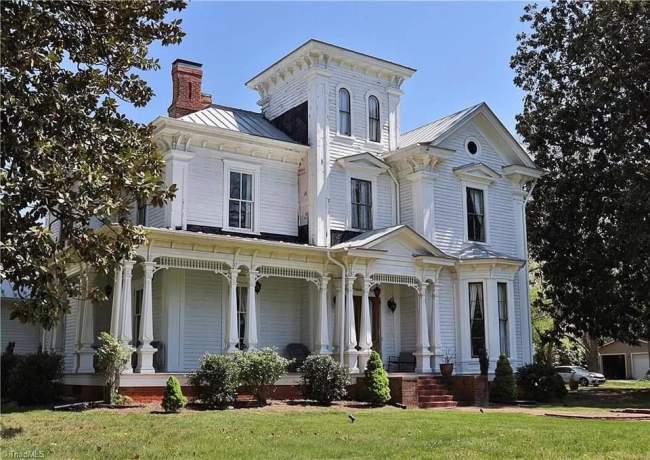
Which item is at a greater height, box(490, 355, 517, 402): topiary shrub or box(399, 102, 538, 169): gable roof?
box(399, 102, 538, 169): gable roof

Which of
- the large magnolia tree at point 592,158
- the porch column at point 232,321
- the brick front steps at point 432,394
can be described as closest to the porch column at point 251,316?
the porch column at point 232,321

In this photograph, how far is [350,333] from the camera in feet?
66.4

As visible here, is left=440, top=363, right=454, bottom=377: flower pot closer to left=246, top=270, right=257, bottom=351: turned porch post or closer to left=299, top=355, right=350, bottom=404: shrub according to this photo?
left=299, top=355, right=350, bottom=404: shrub

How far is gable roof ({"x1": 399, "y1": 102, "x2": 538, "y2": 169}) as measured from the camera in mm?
23500

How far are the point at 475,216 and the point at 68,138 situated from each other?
55.4 ft

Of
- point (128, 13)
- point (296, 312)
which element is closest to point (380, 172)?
point (296, 312)

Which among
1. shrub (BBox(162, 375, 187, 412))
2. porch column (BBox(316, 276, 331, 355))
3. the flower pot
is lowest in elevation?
shrub (BBox(162, 375, 187, 412))

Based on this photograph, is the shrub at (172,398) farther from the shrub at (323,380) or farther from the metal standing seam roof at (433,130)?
the metal standing seam roof at (433,130)

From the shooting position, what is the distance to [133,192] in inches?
403

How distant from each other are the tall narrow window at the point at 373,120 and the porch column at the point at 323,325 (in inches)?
229

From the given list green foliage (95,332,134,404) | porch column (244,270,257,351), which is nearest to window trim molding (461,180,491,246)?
porch column (244,270,257,351)

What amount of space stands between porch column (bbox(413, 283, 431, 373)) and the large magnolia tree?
23.7 ft

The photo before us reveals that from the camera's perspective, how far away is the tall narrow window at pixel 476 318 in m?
22.7

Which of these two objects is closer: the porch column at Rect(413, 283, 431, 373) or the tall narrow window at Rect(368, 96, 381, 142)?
the porch column at Rect(413, 283, 431, 373)
